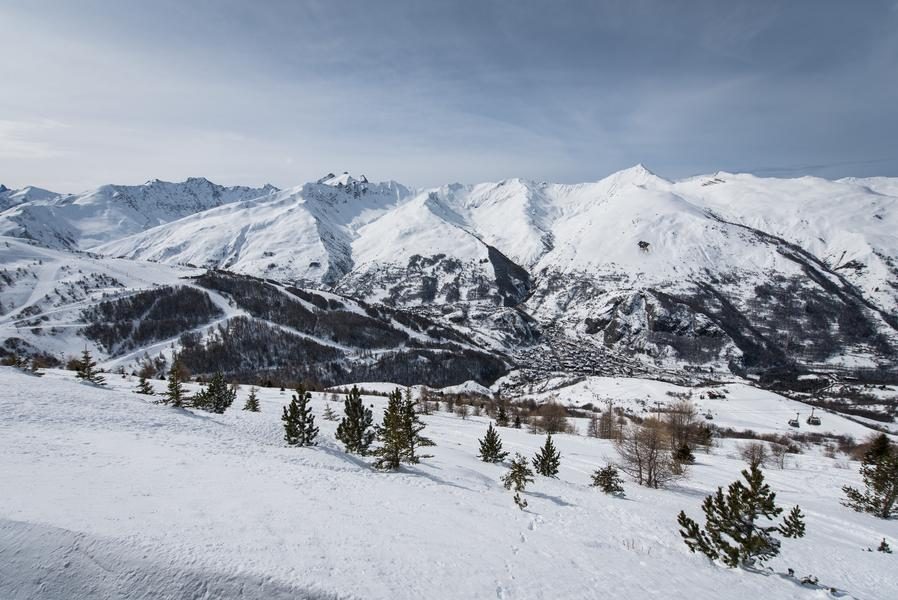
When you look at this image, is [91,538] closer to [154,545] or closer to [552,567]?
[154,545]

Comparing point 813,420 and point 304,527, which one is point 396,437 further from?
point 813,420

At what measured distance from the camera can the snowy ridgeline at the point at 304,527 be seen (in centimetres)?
870

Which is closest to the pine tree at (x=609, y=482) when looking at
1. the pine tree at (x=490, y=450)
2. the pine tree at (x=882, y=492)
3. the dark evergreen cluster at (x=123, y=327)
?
the pine tree at (x=490, y=450)

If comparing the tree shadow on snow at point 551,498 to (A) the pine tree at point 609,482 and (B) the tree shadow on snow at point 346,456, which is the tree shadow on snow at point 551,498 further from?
(B) the tree shadow on snow at point 346,456

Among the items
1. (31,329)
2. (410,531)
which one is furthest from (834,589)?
(31,329)

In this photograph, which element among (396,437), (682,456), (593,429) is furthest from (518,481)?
(593,429)

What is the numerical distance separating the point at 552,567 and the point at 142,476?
15.0 meters

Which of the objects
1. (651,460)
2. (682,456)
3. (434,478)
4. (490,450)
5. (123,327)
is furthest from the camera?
(123,327)

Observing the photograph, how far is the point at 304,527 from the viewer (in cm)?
1272

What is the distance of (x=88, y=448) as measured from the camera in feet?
60.2

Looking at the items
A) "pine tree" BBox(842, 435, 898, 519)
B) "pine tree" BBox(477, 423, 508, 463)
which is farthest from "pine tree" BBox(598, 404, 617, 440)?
"pine tree" BBox(477, 423, 508, 463)

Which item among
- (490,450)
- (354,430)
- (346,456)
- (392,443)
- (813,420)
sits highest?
(392,443)

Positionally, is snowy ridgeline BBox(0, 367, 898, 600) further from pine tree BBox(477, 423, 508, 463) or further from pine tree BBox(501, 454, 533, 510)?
pine tree BBox(477, 423, 508, 463)

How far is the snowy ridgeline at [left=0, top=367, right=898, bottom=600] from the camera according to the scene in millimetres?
8703
